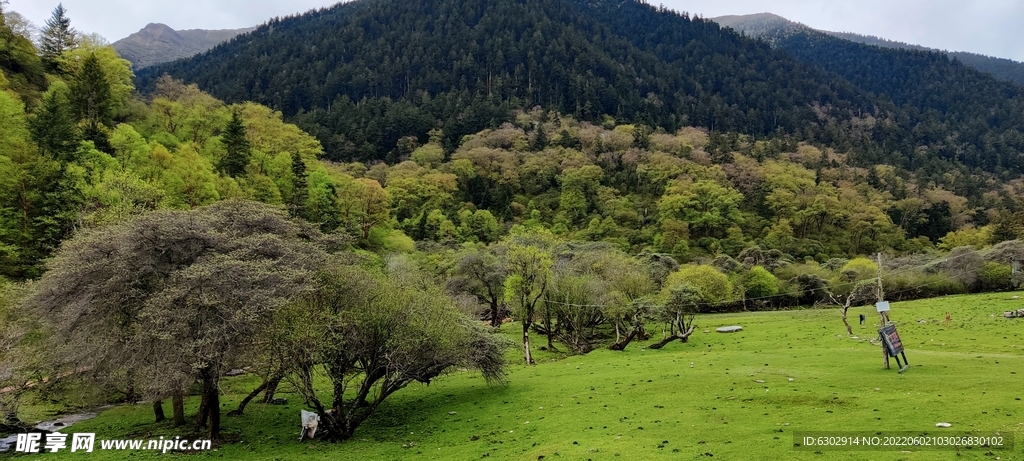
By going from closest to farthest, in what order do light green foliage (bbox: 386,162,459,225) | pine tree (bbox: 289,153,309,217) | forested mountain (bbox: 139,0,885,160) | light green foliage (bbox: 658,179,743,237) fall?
pine tree (bbox: 289,153,309,217), light green foliage (bbox: 658,179,743,237), light green foliage (bbox: 386,162,459,225), forested mountain (bbox: 139,0,885,160)

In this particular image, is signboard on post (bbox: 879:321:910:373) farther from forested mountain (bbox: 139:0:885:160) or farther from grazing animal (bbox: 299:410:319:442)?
forested mountain (bbox: 139:0:885:160)

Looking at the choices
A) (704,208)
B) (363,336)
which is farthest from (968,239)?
(363,336)

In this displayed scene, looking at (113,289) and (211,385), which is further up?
(113,289)

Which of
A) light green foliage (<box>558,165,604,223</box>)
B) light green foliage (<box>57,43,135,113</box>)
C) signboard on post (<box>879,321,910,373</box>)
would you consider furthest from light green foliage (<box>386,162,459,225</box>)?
signboard on post (<box>879,321,910,373</box>)

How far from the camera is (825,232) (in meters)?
97.4

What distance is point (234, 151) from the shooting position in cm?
5916

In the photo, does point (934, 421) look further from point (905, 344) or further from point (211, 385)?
point (211, 385)

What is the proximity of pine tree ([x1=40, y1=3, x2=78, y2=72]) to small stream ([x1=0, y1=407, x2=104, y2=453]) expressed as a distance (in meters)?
61.0

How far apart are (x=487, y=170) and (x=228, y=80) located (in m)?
106

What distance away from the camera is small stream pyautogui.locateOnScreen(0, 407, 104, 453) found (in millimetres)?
21444

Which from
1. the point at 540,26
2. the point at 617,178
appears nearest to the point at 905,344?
the point at 617,178

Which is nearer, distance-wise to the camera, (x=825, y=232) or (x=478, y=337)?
(x=478, y=337)

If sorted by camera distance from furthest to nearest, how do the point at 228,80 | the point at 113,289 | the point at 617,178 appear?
the point at 228,80
the point at 617,178
the point at 113,289

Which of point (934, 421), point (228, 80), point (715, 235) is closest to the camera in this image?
point (934, 421)
